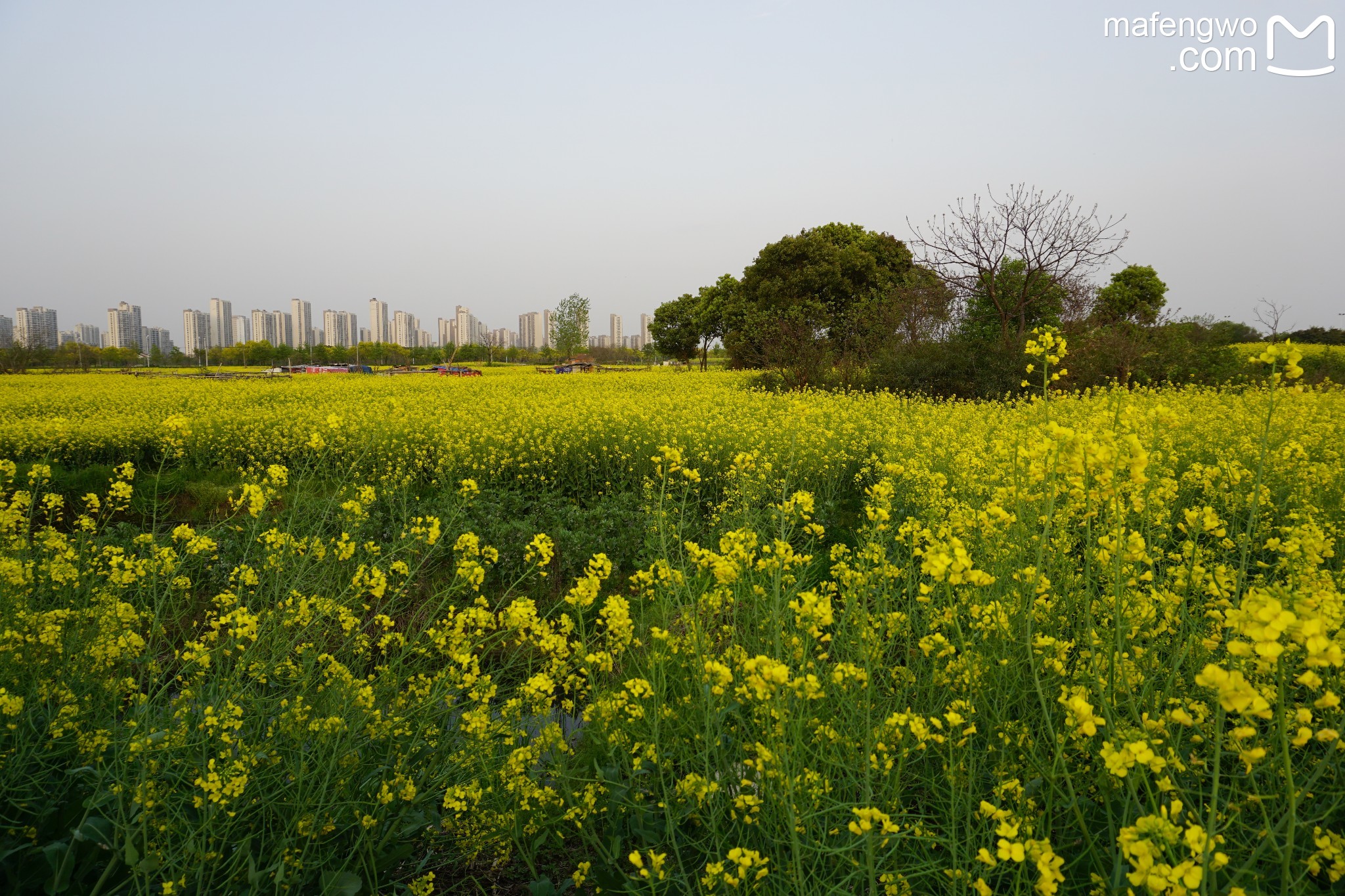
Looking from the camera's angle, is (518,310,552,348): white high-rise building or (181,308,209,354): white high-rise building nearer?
(181,308,209,354): white high-rise building

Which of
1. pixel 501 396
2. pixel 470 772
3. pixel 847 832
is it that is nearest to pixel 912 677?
pixel 847 832

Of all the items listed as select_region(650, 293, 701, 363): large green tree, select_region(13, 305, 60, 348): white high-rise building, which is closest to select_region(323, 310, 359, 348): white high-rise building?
select_region(13, 305, 60, 348): white high-rise building

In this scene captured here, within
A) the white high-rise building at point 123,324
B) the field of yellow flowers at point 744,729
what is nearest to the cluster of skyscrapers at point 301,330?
the white high-rise building at point 123,324

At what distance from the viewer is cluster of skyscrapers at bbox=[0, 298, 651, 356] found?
62406 millimetres

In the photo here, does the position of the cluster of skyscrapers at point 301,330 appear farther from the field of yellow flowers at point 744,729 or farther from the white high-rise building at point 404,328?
the field of yellow flowers at point 744,729

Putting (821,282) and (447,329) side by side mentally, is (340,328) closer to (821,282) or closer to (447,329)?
(447,329)

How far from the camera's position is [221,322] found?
8969 centimetres

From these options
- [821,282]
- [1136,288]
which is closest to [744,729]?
[821,282]

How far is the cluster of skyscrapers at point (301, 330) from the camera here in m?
62.4

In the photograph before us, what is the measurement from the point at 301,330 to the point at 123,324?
45740mm

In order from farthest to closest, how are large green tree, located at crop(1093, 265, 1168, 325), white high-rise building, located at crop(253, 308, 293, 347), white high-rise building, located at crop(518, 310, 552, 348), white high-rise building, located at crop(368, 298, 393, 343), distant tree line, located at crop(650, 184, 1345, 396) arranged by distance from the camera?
white high-rise building, located at crop(518, 310, 552, 348) → white high-rise building, located at crop(368, 298, 393, 343) → white high-rise building, located at crop(253, 308, 293, 347) → large green tree, located at crop(1093, 265, 1168, 325) → distant tree line, located at crop(650, 184, 1345, 396)

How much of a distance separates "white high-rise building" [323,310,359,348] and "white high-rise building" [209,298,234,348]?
20506 mm

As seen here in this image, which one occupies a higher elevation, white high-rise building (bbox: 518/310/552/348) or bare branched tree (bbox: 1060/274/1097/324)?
white high-rise building (bbox: 518/310/552/348)

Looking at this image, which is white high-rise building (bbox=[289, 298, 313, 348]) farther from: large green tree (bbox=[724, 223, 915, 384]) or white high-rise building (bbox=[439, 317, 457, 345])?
large green tree (bbox=[724, 223, 915, 384])
